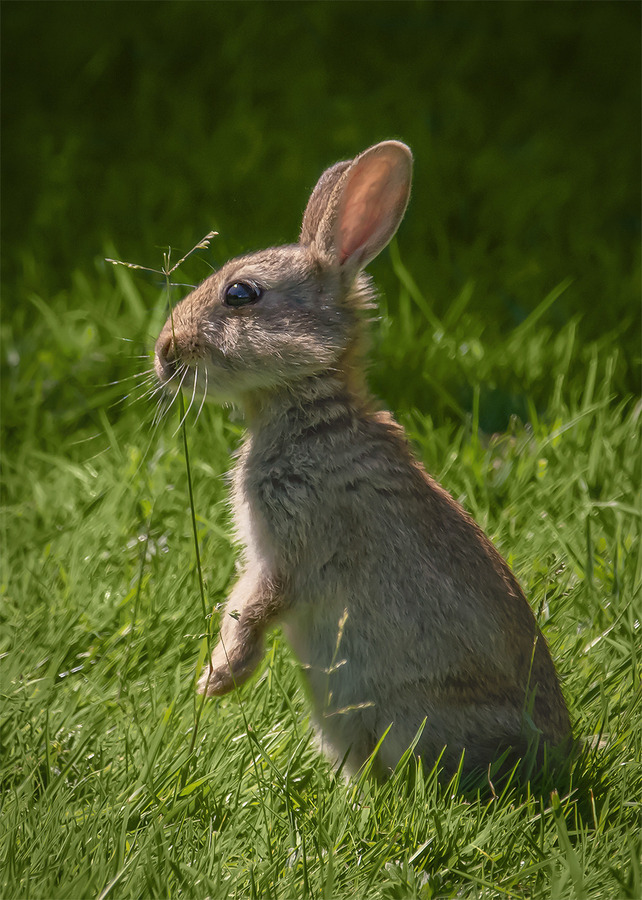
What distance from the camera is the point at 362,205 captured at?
337cm

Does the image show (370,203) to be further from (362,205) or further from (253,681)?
(253,681)

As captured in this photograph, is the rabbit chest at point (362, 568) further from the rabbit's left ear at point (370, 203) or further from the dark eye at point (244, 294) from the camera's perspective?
the rabbit's left ear at point (370, 203)

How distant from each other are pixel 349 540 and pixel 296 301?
29.2 inches

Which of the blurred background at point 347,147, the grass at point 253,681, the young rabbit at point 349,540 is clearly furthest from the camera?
the blurred background at point 347,147

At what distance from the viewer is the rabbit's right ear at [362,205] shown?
3.30m

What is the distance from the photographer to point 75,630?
3.65 meters

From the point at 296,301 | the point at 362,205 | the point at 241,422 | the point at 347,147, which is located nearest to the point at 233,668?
the point at 296,301

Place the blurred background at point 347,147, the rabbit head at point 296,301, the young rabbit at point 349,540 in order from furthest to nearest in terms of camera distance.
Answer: the blurred background at point 347,147 → the rabbit head at point 296,301 → the young rabbit at point 349,540

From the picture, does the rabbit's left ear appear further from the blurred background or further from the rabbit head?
the blurred background

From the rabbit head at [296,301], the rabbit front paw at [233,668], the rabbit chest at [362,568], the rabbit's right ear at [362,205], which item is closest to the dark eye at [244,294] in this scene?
the rabbit head at [296,301]

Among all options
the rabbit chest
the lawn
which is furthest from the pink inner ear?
the lawn

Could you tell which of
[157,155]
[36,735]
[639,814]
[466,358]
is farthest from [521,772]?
[157,155]

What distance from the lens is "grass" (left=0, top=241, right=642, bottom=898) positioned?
2750 millimetres

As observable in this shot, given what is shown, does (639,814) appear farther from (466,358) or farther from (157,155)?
(157,155)
